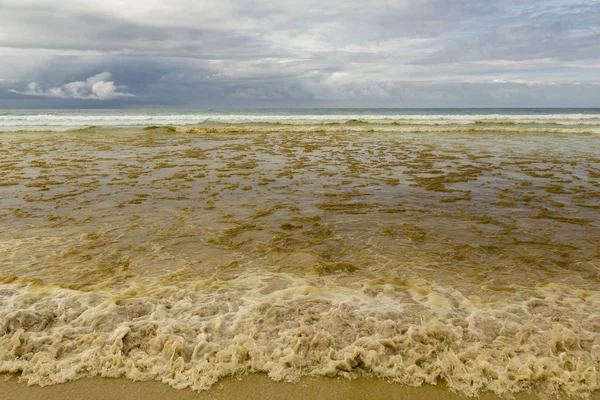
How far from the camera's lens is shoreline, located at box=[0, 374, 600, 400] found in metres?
3.62

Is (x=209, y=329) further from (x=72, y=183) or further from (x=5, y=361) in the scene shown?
(x=72, y=183)

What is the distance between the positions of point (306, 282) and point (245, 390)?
7.57ft

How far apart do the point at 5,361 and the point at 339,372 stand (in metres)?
3.43

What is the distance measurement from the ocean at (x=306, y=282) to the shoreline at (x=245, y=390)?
90mm

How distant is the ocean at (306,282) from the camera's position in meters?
3.99

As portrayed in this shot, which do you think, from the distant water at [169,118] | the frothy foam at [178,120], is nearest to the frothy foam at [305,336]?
the distant water at [169,118]

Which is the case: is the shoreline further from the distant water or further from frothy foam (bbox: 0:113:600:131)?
frothy foam (bbox: 0:113:600:131)

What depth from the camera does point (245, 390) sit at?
3.70 meters

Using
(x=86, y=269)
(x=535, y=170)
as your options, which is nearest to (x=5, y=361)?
(x=86, y=269)

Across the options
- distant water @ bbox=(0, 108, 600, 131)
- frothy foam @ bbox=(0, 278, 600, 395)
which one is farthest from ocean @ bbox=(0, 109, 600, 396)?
distant water @ bbox=(0, 108, 600, 131)

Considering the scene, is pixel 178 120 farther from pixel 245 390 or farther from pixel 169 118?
pixel 245 390

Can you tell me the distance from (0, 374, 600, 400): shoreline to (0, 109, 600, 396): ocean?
9 centimetres

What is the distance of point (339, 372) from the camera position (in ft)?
12.8

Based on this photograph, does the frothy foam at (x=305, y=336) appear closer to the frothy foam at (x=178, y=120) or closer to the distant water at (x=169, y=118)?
Result: the distant water at (x=169, y=118)
